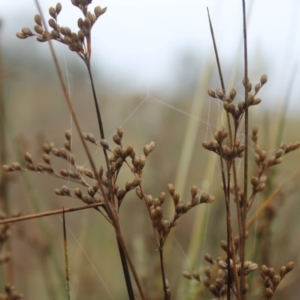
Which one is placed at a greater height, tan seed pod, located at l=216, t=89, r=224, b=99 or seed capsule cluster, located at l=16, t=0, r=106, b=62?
seed capsule cluster, located at l=16, t=0, r=106, b=62

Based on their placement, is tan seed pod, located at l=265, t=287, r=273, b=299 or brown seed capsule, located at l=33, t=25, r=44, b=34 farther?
brown seed capsule, located at l=33, t=25, r=44, b=34

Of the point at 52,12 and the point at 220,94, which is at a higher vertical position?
the point at 52,12

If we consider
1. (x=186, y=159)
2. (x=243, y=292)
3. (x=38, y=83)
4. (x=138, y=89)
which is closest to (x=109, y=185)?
(x=243, y=292)

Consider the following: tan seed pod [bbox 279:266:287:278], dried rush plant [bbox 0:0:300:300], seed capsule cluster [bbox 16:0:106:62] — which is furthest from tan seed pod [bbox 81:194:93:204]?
tan seed pod [bbox 279:266:287:278]

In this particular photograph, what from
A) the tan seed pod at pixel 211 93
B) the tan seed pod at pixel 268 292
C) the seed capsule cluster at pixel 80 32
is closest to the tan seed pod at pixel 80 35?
the seed capsule cluster at pixel 80 32

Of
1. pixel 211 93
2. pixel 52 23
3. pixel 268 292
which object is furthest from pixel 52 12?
pixel 268 292

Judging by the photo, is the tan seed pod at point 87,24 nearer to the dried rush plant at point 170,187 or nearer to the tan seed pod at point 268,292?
the dried rush plant at point 170,187

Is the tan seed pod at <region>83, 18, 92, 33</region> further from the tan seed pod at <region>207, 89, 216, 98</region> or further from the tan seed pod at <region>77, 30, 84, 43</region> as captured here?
the tan seed pod at <region>207, 89, 216, 98</region>

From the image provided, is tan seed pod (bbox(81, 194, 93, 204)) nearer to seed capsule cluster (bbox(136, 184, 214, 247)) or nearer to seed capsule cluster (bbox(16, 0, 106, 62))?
seed capsule cluster (bbox(136, 184, 214, 247))

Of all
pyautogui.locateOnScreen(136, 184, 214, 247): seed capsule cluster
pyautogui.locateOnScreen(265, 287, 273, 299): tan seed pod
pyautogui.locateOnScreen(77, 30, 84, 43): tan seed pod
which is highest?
pyautogui.locateOnScreen(77, 30, 84, 43): tan seed pod

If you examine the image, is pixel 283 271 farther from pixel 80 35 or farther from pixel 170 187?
pixel 80 35

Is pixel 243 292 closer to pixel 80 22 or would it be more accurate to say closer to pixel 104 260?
pixel 80 22
